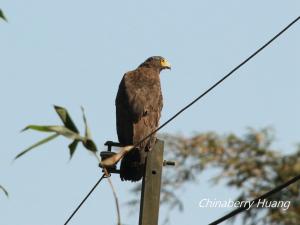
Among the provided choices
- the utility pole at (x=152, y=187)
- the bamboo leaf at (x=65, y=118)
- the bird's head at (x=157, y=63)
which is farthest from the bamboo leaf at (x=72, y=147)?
the bird's head at (x=157, y=63)

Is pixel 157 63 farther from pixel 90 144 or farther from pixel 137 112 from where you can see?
pixel 90 144

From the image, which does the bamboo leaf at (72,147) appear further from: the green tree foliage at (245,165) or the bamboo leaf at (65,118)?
the green tree foliage at (245,165)

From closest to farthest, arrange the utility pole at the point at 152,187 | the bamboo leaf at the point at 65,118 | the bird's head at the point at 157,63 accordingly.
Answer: the bamboo leaf at the point at 65,118, the utility pole at the point at 152,187, the bird's head at the point at 157,63

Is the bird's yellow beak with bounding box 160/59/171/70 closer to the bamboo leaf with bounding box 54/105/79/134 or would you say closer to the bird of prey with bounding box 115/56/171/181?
the bird of prey with bounding box 115/56/171/181

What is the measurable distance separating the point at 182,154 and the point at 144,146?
9152 millimetres

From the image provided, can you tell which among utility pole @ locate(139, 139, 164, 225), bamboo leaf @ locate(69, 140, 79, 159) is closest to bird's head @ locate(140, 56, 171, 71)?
utility pole @ locate(139, 139, 164, 225)

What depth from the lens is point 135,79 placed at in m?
12.3

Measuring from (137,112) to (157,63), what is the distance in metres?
3.11

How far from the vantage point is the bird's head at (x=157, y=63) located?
13984 millimetres

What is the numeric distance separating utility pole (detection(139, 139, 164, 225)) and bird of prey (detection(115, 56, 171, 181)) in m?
1.56

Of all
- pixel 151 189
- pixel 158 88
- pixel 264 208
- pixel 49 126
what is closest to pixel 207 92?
pixel 151 189

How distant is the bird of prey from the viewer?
30.8 ft

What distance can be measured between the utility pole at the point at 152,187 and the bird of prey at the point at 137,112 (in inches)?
61.3

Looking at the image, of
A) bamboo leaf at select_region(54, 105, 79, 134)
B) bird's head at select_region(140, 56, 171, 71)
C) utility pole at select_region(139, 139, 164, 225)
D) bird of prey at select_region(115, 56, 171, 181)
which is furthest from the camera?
bird's head at select_region(140, 56, 171, 71)
